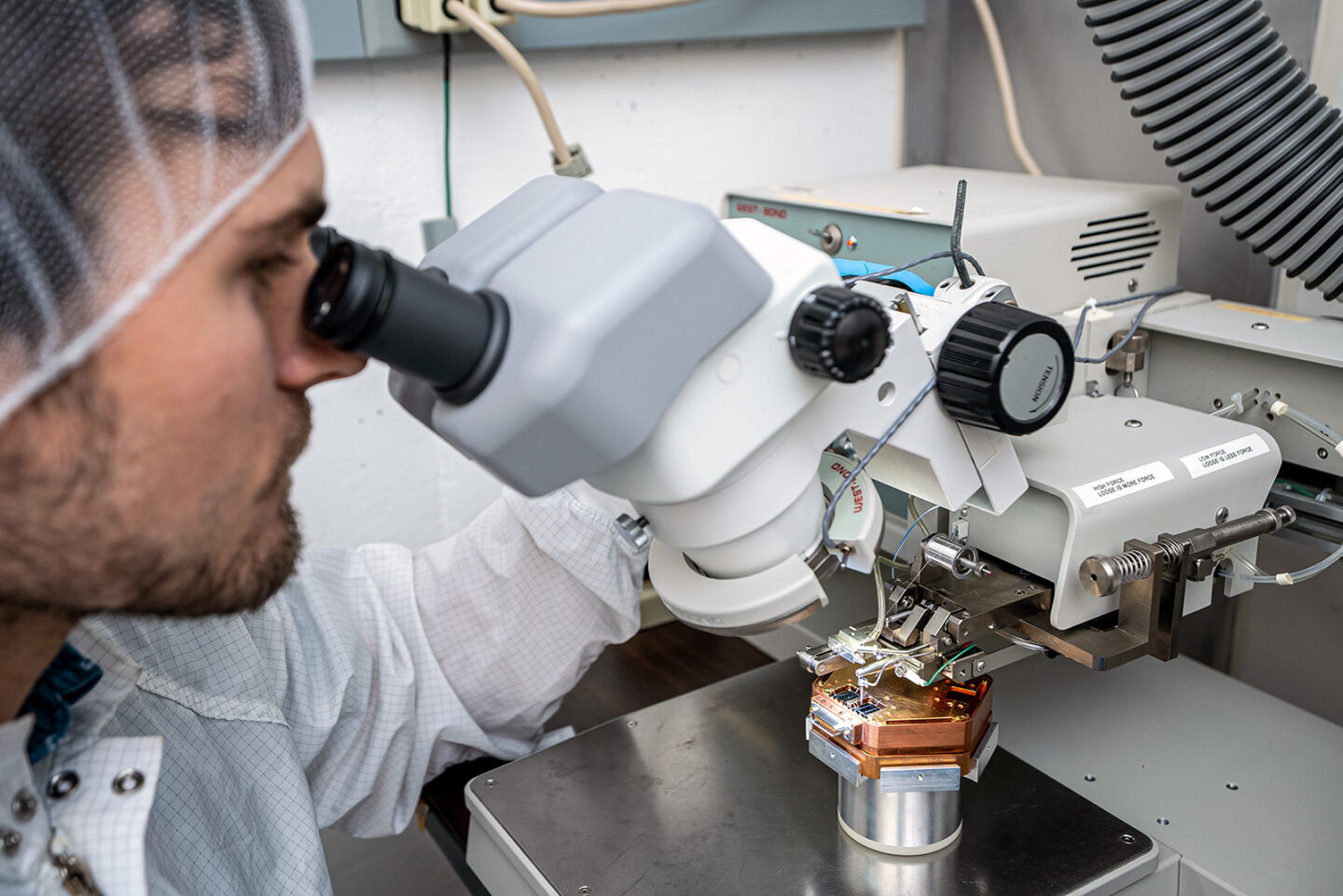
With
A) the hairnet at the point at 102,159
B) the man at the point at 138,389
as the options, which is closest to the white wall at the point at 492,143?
the man at the point at 138,389

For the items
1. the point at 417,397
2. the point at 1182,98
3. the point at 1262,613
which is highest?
the point at 1182,98

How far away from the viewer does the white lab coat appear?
34.6 inches

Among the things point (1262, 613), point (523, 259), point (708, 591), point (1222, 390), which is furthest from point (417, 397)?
point (1262, 613)

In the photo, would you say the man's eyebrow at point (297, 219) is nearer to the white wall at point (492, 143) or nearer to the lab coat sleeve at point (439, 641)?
the lab coat sleeve at point (439, 641)

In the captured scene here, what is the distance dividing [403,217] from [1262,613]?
1238 mm

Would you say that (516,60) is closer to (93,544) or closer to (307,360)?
(307,360)

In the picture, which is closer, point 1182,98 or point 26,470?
point 26,470

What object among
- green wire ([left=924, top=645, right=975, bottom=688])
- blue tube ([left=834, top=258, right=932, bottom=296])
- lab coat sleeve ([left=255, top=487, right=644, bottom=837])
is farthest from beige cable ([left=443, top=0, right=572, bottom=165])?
green wire ([left=924, top=645, right=975, bottom=688])

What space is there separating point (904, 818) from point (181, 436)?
0.58 meters

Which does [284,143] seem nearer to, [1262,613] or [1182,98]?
[1182,98]

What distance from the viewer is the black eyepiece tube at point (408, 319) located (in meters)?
0.54

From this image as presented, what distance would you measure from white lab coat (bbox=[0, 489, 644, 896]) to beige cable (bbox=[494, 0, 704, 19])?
25.4 inches

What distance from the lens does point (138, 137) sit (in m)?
0.53

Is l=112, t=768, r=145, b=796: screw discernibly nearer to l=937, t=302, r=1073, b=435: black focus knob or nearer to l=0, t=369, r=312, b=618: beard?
l=0, t=369, r=312, b=618: beard
